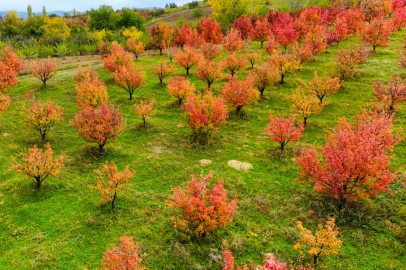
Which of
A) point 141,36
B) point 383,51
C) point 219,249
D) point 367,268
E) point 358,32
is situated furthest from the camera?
point 141,36

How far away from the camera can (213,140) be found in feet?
68.8

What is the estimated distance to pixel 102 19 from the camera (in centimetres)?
6247

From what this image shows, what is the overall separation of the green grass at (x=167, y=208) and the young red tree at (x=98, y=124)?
1848 mm

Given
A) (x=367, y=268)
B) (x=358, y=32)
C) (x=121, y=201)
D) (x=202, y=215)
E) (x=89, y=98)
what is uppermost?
(x=358, y=32)

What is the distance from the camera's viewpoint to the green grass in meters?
11.4

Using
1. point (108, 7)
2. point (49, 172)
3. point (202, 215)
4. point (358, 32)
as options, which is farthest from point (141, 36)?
point (202, 215)

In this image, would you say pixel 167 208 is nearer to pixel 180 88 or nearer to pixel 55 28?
pixel 180 88

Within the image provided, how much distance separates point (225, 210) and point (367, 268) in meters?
6.56

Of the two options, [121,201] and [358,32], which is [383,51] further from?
[121,201]

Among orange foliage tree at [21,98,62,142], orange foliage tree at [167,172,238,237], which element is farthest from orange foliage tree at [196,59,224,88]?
orange foliage tree at [167,172,238,237]

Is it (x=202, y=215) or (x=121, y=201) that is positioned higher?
(x=202, y=215)

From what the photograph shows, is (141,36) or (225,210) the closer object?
(225,210)

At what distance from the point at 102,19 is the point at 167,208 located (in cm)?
6281

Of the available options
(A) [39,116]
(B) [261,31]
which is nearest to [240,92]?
(A) [39,116]
